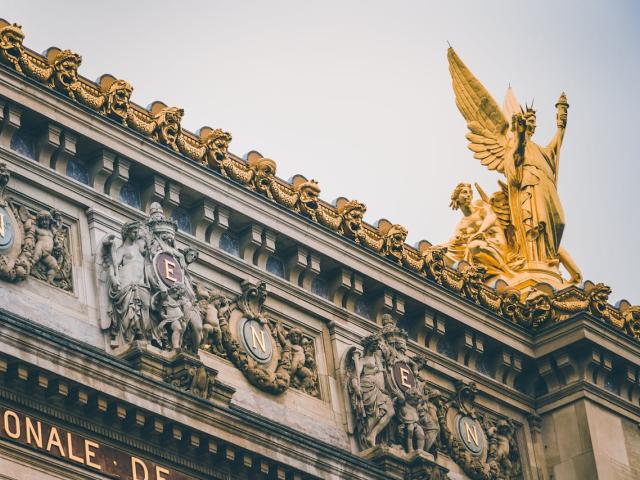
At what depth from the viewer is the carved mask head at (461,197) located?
4806 centimetres

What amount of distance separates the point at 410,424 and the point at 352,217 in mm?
3869

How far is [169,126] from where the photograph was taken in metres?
38.0

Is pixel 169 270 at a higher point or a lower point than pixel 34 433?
higher

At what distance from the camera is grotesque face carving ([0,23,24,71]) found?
3581cm

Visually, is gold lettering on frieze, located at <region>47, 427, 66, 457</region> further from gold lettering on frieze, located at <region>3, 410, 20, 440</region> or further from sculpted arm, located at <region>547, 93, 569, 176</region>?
sculpted arm, located at <region>547, 93, 569, 176</region>

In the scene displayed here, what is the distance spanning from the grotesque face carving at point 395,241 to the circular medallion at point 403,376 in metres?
2.27

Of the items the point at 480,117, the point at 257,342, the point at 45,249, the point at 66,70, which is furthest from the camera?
the point at 480,117

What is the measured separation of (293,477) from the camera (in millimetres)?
36469

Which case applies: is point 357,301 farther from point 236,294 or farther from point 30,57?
point 30,57

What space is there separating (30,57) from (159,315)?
14.6 feet

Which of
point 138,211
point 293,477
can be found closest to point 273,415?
point 293,477

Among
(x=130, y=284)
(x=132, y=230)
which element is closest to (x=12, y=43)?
(x=132, y=230)

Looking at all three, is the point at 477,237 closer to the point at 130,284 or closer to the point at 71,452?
the point at 130,284

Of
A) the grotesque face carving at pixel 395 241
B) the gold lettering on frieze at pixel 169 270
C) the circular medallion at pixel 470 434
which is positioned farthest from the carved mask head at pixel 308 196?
the circular medallion at pixel 470 434
